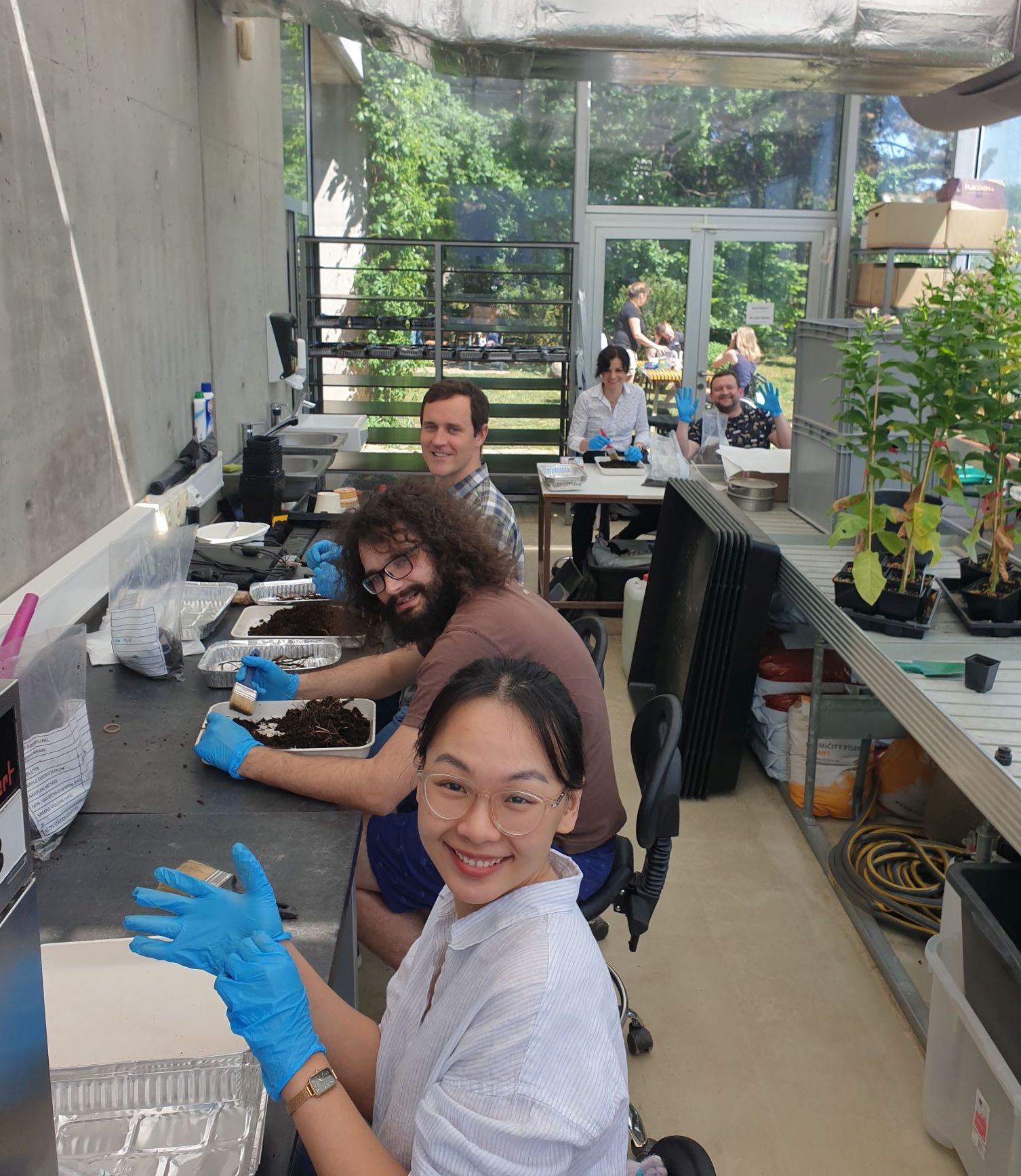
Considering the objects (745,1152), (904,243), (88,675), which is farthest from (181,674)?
(904,243)

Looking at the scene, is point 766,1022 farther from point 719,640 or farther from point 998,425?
point 998,425

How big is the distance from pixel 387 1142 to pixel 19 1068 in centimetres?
50

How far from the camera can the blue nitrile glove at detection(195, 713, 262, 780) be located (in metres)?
1.90

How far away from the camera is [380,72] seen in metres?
7.75

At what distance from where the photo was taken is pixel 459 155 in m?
7.82

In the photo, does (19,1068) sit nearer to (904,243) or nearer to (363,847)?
(363,847)

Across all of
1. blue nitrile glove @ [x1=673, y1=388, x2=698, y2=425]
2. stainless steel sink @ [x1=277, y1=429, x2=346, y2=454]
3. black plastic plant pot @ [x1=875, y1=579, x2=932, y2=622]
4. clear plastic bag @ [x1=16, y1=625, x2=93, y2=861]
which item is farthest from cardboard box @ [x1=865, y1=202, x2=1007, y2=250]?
clear plastic bag @ [x1=16, y1=625, x2=93, y2=861]

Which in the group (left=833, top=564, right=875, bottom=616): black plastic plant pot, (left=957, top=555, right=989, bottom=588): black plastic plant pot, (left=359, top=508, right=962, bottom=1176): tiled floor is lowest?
(left=359, top=508, right=962, bottom=1176): tiled floor

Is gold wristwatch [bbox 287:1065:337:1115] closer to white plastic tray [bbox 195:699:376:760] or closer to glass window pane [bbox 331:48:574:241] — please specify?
white plastic tray [bbox 195:699:376:760]

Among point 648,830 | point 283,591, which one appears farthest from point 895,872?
point 283,591

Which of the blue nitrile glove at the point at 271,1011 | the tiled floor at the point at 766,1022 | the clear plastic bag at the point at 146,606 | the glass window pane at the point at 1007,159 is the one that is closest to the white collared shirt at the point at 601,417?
the glass window pane at the point at 1007,159

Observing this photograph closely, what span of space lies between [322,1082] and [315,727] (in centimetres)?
101

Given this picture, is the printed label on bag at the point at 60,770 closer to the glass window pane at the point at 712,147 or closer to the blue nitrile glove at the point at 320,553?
the blue nitrile glove at the point at 320,553

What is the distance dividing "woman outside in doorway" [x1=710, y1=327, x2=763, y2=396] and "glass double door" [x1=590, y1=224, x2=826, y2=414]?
71 centimetres
